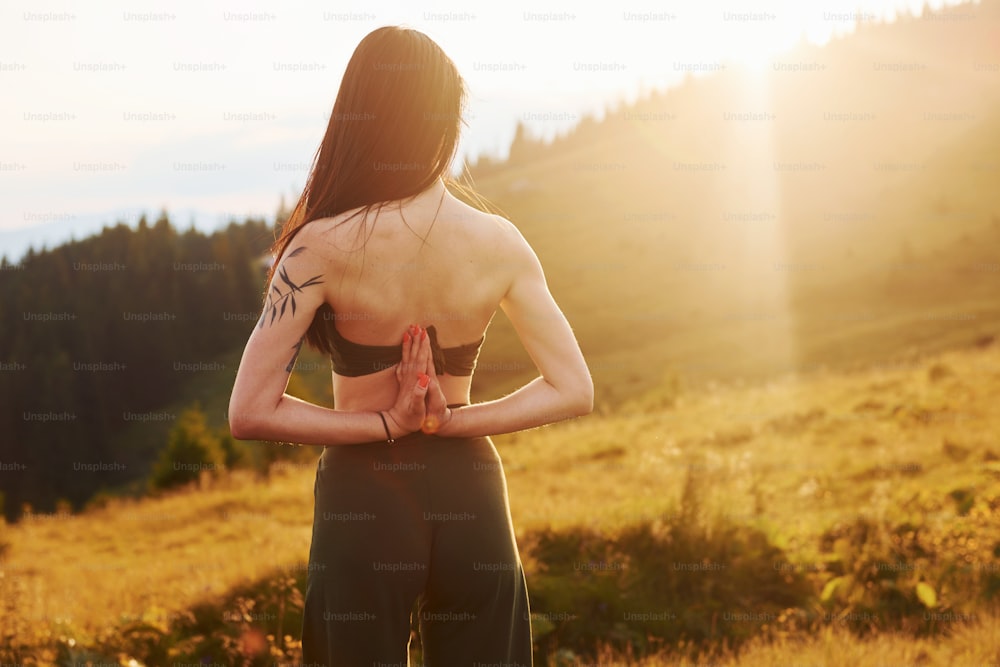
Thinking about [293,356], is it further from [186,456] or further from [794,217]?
[794,217]

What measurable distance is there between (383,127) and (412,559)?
1.29m

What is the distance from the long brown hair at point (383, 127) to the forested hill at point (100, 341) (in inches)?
2993

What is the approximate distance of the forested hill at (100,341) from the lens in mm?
74688

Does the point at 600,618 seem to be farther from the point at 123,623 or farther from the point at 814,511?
the point at 814,511

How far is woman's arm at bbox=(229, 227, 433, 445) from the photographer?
2182 millimetres

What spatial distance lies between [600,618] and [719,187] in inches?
3942

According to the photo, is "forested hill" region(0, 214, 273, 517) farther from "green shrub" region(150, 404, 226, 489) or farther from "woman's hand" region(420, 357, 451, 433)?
"woman's hand" region(420, 357, 451, 433)

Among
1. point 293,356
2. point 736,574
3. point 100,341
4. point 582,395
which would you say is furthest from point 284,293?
point 100,341

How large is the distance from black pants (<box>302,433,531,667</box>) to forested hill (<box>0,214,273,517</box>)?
76.0 metres

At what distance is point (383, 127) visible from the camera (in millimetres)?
2232

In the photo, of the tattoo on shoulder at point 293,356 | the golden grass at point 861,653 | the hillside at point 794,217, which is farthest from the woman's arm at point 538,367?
the hillside at point 794,217

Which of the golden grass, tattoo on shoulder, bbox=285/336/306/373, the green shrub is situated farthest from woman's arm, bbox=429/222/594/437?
the green shrub

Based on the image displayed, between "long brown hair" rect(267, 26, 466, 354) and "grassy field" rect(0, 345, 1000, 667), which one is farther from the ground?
"long brown hair" rect(267, 26, 466, 354)

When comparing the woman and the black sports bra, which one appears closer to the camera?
the woman
